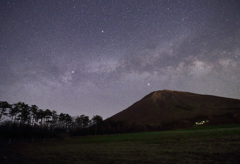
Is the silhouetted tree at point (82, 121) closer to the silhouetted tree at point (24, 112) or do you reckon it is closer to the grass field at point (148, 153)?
the silhouetted tree at point (24, 112)

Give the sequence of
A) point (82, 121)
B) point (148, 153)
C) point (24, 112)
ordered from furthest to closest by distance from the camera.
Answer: point (82, 121), point (24, 112), point (148, 153)

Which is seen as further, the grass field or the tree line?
the tree line

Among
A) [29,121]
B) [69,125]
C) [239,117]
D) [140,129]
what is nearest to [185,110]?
[239,117]

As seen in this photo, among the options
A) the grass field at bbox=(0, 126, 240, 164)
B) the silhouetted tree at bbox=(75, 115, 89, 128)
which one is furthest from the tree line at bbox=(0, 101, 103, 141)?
the grass field at bbox=(0, 126, 240, 164)

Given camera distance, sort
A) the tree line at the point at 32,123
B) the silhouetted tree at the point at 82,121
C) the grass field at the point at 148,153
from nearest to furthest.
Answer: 1. the grass field at the point at 148,153
2. the tree line at the point at 32,123
3. the silhouetted tree at the point at 82,121

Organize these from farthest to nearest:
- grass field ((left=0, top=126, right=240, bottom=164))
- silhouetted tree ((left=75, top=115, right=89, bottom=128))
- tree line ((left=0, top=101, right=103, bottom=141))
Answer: silhouetted tree ((left=75, top=115, right=89, bottom=128)) < tree line ((left=0, top=101, right=103, bottom=141)) < grass field ((left=0, top=126, right=240, bottom=164))

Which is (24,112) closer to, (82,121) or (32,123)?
(32,123)

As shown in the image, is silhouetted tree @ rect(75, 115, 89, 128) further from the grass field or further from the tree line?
the grass field

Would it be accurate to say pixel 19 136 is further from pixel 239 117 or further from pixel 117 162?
pixel 239 117

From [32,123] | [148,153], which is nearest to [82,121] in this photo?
[32,123]

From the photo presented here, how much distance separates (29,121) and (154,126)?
111398mm

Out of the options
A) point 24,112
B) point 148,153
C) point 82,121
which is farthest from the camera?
point 82,121

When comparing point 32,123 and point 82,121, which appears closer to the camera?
point 32,123

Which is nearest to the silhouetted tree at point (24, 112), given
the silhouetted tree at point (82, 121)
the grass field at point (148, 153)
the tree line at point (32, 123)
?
the tree line at point (32, 123)
